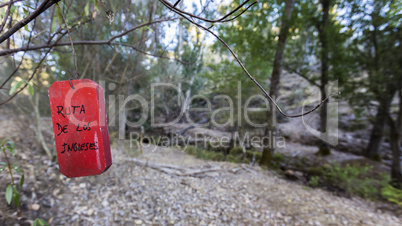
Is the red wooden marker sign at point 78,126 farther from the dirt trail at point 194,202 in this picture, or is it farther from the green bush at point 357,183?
the green bush at point 357,183

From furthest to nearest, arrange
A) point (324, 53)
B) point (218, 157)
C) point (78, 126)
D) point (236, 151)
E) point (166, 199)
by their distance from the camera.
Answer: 1. point (236, 151)
2. point (218, 157)
3. point (324, 53)
4. point (166, 199)
5. point (78, 126)

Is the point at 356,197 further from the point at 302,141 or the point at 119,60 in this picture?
the point at 119,60

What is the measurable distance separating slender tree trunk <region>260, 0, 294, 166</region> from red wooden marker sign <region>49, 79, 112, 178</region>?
4435mm

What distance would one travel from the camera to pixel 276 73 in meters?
4.71

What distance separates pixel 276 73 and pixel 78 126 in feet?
15.6

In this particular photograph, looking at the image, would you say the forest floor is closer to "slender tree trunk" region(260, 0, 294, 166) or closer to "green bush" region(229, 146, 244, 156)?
"slender tree trunk" region(260, 0, 294, 166)

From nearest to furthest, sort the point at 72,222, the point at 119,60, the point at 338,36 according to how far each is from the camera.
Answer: the point at 72,222 < the point at 338,36 < the point at 119,60

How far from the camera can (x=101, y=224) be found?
2.10 metres

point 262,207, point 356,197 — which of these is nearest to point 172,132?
point 262,207

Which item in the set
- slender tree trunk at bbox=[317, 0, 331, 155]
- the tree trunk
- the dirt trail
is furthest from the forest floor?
slender tree trunk at bbox=[317, 0, 331, 155]

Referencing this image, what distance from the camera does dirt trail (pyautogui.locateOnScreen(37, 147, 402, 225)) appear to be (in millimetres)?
2320

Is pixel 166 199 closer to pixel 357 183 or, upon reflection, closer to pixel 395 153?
pixel 357 183

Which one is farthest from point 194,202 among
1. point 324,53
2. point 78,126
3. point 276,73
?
point 324,53

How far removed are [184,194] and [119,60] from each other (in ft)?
13.5
